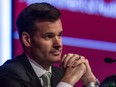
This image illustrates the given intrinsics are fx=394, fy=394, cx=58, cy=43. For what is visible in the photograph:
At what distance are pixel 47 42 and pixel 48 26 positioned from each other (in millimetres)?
67

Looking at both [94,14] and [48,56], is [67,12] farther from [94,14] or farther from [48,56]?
[48,56]

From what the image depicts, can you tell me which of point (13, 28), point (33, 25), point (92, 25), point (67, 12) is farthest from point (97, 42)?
point (33, 25)

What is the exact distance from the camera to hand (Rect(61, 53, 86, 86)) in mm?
1619

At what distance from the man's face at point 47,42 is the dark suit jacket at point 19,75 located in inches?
2.3

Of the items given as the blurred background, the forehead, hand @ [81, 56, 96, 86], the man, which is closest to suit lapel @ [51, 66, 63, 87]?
the man

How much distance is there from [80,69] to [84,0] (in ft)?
2.87

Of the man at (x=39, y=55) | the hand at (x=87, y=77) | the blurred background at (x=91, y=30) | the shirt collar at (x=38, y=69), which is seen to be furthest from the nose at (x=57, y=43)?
the blurred background at (x=91, y=30)

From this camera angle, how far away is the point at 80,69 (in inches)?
65.7

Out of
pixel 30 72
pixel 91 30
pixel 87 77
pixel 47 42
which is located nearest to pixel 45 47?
pixel 47 42

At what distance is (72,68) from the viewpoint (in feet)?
5.41

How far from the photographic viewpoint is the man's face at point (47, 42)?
64.6 inches

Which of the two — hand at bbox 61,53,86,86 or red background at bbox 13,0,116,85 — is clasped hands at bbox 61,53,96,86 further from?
red background at bbox 13,0,116,85

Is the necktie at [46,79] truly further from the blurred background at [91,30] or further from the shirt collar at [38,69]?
the blurred background at [91,30]

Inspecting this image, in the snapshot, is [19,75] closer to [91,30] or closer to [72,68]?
[72,68]
